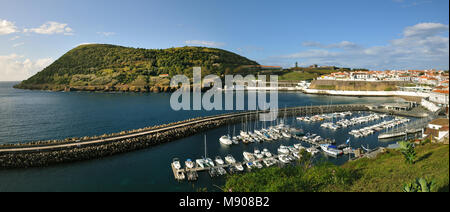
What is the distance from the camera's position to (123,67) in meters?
103

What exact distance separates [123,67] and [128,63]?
3.23 m

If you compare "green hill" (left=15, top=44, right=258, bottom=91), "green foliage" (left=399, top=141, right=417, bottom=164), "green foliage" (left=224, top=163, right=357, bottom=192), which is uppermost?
"green hill" (left=15, top=44, right=258, bottom=91)

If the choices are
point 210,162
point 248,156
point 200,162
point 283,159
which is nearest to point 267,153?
point 283,159

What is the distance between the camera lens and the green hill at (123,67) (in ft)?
305

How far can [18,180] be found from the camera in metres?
16.4

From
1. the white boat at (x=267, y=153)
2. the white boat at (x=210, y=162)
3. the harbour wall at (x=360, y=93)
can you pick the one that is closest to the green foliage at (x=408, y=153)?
the white boat at (x=267, y=153)

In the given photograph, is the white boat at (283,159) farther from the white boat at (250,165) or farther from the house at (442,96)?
the house at (442,96)

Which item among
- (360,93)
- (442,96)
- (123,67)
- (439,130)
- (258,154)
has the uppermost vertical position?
(123,67)

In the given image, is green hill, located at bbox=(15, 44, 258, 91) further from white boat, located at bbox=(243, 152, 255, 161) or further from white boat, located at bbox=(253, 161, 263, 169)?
white boat, located at bbox=(253, 161, 263, 169)

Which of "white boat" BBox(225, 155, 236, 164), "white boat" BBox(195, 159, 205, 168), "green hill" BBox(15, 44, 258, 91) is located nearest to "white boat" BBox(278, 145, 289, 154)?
"white boat" BBox(225, 155, 236, 164)

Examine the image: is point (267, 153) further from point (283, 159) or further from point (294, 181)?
point (294, 181)

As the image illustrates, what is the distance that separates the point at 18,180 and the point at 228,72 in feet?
306

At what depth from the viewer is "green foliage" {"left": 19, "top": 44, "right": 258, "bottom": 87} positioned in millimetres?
99375

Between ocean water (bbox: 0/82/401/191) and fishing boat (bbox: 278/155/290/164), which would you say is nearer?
ocean water (bbox: 0/82/401/191)
